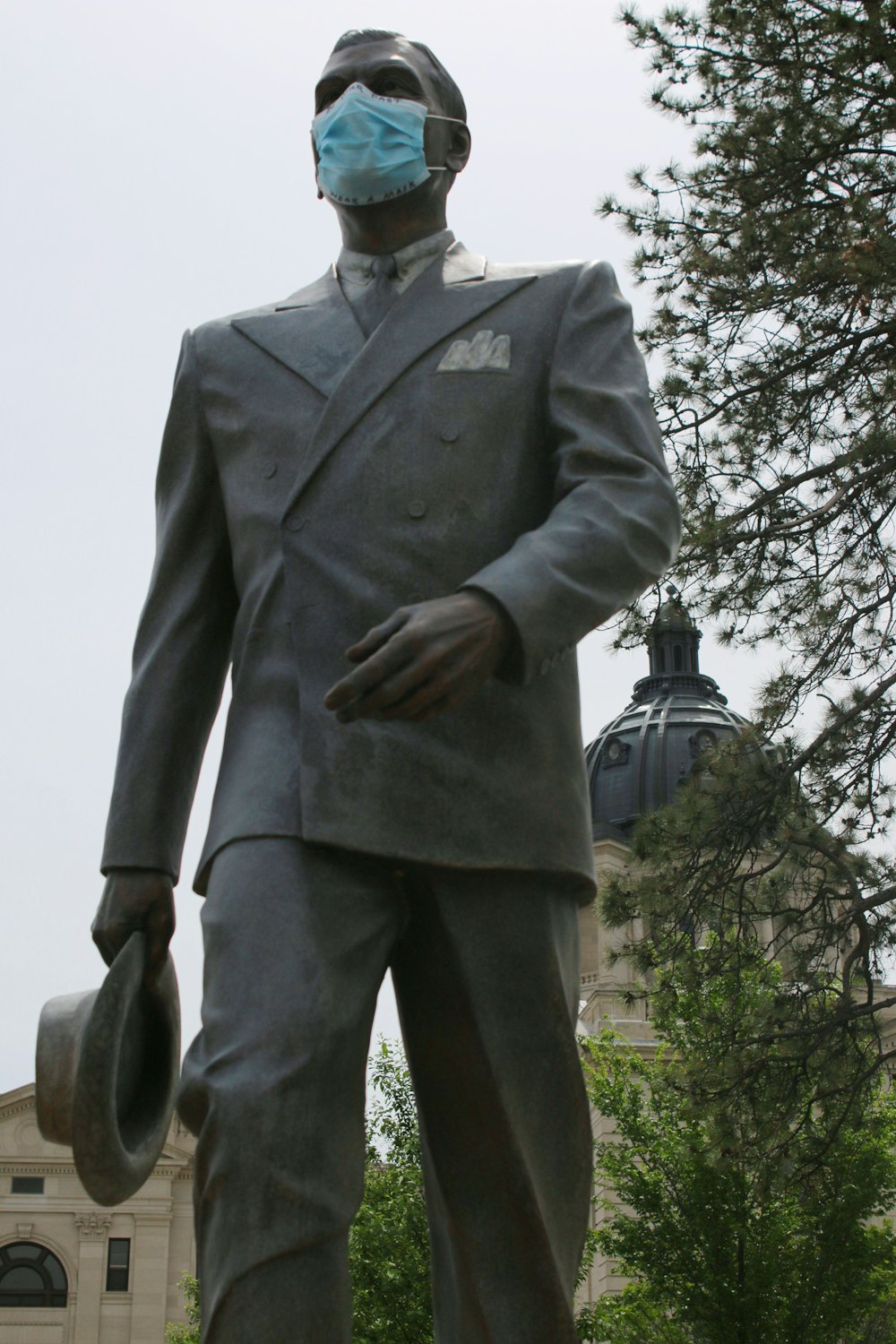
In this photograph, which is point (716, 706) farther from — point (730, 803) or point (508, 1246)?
point (508, 1246)

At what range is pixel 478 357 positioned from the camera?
10.5ft

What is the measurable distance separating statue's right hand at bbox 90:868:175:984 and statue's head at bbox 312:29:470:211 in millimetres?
1151

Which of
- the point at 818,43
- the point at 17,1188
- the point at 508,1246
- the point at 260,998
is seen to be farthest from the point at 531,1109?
the point at 17,1188

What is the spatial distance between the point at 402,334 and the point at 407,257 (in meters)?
0.24

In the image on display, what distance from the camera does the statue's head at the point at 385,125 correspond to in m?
3.29

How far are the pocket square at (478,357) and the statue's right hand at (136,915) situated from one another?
902 millimetres

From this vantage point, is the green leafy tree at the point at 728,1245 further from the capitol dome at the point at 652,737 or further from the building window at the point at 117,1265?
the capitol dome at the point at 652,737

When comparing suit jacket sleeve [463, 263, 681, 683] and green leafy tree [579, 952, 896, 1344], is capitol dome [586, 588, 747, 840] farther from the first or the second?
suit jacket sleeve [463, 263, 681, 683]

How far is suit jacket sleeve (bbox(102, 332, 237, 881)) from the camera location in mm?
3129

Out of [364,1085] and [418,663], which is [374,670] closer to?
[418,663]

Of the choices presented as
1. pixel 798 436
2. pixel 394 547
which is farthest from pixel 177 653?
pixel 798 436

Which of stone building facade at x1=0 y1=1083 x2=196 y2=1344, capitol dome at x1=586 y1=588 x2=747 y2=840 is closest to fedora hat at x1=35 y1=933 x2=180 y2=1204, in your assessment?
stone building facade at x1=0 y1=1083 x2=196 y2=1344

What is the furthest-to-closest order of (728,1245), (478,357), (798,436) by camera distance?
(728,1245), (798,436), (478,357)

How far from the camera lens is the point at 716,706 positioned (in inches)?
3728
